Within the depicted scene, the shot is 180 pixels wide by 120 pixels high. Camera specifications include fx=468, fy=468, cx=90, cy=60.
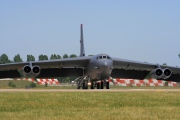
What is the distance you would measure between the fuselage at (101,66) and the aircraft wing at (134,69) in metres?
3.86

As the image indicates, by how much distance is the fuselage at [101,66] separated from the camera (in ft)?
130

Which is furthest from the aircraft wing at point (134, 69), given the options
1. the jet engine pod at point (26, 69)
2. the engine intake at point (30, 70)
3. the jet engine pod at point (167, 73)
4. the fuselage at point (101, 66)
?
the jet engine pod at point (26, 69)

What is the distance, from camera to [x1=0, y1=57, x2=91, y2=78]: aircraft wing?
44688 mm

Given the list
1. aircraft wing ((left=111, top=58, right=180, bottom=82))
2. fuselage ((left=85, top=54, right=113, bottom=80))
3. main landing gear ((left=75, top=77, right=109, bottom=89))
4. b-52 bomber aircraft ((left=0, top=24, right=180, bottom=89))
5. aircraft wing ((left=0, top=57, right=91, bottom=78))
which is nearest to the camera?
fuselage ((left=85, top=54, right=113, bottom=80))

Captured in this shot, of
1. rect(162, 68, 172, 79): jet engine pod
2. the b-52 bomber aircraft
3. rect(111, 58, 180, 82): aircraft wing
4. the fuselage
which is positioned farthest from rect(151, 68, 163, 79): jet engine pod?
the fuselage

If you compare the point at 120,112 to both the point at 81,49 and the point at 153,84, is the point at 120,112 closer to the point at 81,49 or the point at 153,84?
the point at 81,49

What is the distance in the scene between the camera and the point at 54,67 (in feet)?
157

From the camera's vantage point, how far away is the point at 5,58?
15712 cm

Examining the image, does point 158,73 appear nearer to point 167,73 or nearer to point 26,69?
point 167,73

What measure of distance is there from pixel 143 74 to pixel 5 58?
110895 millimetres

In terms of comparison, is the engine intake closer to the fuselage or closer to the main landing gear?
the main landing gear

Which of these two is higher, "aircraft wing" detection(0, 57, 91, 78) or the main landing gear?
"aircraft wing" detection(0, 57, 91, 78)

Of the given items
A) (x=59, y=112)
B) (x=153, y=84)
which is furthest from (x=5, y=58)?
(x=59, y=112)

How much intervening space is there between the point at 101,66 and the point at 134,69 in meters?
10.7
